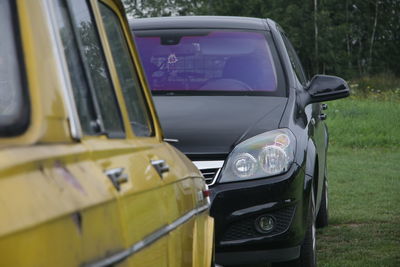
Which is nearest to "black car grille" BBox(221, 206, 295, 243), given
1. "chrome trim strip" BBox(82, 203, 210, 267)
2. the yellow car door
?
the yellow car door

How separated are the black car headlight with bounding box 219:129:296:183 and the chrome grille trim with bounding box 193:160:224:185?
3 centimetres

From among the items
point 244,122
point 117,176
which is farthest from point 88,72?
point 244,122

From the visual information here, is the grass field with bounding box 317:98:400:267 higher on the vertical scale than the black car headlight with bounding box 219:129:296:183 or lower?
lower

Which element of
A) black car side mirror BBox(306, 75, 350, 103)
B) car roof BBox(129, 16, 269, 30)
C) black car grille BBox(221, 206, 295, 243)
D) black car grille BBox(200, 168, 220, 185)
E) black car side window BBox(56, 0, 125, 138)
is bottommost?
black car grille BBox(221, 206, 295, 243)

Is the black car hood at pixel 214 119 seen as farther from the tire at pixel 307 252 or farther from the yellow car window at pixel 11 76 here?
the yellow car window at pixel 11 76

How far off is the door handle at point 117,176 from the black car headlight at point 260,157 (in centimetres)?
358

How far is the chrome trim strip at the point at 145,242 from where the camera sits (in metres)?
2.27

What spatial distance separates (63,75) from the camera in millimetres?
2340

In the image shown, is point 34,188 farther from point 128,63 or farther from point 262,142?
point 262,142

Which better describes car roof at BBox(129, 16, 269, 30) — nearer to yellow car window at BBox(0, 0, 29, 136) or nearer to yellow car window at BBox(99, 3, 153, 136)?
yellow car window at BBox(99, 3, 153, 136)

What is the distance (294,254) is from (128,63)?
2859 mm

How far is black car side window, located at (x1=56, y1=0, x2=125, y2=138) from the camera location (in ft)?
8.34

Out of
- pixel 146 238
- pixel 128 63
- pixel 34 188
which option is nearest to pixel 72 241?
pixel 34 188

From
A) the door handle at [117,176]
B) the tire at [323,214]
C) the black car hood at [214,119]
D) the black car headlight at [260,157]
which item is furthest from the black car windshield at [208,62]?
the door handle at [117,176]
